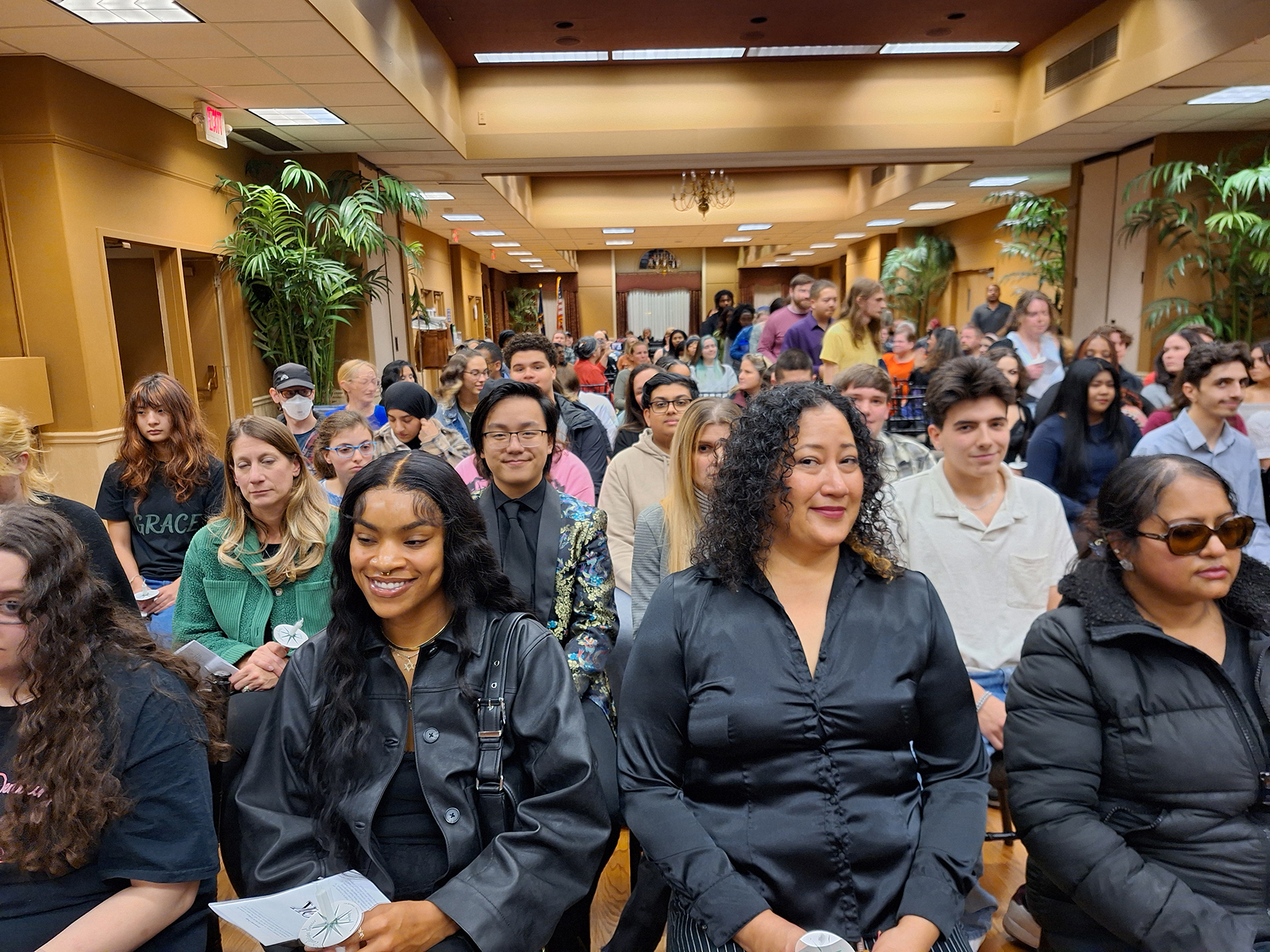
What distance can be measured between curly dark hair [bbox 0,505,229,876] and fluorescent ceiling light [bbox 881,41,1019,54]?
8759 mm

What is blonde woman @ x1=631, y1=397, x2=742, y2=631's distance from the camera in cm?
264

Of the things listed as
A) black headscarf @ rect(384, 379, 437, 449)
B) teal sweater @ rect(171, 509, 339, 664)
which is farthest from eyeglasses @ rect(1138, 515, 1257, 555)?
black headscarf @ rect(384, 379, 437, 449)

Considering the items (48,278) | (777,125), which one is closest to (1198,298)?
(777,125)

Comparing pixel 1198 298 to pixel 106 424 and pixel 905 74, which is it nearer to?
pixel 905 74

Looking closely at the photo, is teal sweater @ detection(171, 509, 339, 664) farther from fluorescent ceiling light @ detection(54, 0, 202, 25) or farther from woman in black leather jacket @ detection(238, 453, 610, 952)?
fluorescent ceiling light @ detection(54, 0, 202, 25)

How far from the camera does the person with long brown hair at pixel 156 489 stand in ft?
10.6

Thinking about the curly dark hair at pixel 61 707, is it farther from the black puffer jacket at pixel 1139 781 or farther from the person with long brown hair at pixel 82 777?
the black puffer jacket at pixel 1139 781

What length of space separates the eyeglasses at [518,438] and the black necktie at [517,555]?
18 cm

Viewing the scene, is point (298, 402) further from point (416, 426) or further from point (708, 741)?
point (708, 741)

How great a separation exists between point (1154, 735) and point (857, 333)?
410cm

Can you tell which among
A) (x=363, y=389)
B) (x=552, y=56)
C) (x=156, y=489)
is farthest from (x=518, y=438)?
(x=552, y=56)

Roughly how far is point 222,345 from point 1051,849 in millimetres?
7293

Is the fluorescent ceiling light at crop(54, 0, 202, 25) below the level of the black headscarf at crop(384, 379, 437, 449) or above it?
above

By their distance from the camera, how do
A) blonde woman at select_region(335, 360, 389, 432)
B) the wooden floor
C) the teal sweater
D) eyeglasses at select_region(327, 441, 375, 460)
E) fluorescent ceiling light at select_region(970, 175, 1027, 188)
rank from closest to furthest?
1. the wooden floor
2. the teal sweater
3. eyeglasses at select_region(327, 441, 375, 460)
4. blonde woman at select_region(335, 360, 389, 432)
5. fluorescent ceiling light at select_region(970, 175, 1027, 188)
